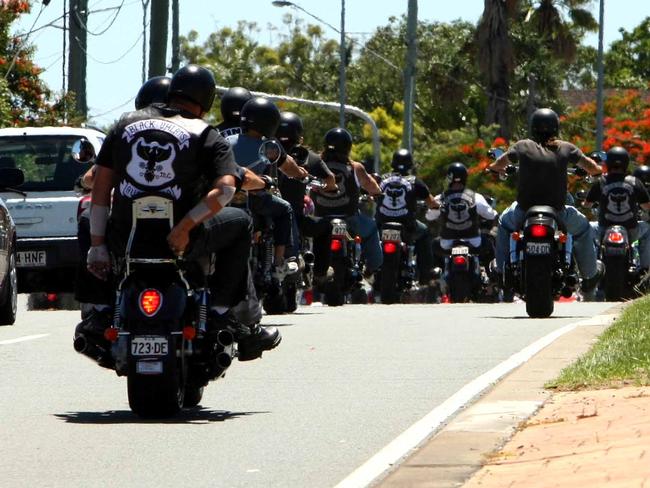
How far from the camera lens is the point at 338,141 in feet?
71.0

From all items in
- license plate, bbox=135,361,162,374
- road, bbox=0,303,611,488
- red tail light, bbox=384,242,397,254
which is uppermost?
red tail light, bbox=384,242,397,254

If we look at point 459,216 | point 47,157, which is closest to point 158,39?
point 459,216

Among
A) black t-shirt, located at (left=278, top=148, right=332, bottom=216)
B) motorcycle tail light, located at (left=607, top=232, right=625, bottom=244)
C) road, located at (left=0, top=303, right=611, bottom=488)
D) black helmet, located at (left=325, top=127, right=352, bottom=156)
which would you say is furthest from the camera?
motorcycle tail light, located at (left=607, top=232, right=625, bottom=244)

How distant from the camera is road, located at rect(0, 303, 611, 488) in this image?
8.27m

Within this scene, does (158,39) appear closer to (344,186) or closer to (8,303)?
(344,186)

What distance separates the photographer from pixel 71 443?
356 inches

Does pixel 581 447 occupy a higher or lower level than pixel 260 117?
lower

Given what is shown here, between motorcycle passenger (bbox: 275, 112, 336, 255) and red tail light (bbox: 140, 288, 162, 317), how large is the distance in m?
7.33

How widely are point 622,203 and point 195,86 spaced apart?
1494cm

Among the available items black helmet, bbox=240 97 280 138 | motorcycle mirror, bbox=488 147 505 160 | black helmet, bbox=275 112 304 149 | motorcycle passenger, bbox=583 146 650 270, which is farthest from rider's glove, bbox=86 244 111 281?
motorcycle passenger, bbox=583 146 650 270

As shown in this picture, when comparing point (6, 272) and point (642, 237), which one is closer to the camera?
point (6, 272)

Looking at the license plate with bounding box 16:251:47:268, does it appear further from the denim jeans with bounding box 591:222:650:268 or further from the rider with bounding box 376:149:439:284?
the denim jeans with bounding box 591:222:650:268

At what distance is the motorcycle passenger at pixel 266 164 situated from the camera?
15688 mm

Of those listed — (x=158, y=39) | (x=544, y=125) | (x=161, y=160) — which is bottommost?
(x=161, y=160)
